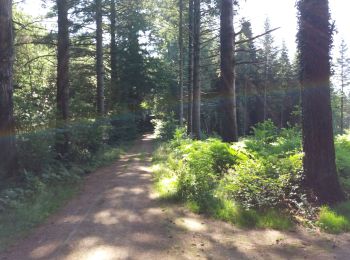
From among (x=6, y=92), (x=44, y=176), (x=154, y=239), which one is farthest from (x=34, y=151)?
(x=154, y=239)

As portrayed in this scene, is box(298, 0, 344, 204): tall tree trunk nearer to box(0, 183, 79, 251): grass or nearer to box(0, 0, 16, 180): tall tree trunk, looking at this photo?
box(0, 183, 79, 251): grass

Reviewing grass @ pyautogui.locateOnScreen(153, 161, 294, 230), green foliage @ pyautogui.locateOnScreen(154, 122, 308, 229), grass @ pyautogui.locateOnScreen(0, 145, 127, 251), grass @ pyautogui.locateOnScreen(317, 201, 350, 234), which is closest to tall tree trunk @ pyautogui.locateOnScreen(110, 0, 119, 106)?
grass @ pyautogui.locateOnScreen(0, 145, 127, 251)

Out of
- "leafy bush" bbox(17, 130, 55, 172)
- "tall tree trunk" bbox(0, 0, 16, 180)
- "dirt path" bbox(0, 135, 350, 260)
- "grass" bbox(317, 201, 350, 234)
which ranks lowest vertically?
"dirt path" bbox(0, 135, 350, 260)

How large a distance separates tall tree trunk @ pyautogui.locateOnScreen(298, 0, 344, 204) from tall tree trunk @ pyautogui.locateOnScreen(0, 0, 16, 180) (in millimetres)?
A: 6912

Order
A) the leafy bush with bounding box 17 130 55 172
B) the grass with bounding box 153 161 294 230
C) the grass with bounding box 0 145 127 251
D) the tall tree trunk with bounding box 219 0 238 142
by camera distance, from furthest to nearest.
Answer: the tall tree trunk with bounding box 219 0 238 142, the leafy bush with bounding box 17 130 55 172, the grass with bounding box 153 161 294 230, the grass with bounding box 0 145 127 251

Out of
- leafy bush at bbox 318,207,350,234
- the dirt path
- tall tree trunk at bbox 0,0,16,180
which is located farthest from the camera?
tall tree trunk at bbox 0,0,16,180

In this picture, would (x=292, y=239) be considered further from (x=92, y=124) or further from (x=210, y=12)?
(x=210, y=12)

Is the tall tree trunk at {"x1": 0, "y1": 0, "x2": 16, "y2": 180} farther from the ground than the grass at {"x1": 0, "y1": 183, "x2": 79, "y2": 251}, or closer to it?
farther from the ground

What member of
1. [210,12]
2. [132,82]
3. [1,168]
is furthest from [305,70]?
[132,82]

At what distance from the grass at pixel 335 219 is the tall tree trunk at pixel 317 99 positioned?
611mm

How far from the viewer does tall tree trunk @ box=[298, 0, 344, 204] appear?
772 centimetres

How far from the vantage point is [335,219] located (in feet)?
21.6

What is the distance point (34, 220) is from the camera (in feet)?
23.4

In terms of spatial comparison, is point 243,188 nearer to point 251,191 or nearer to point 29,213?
point 251,191
